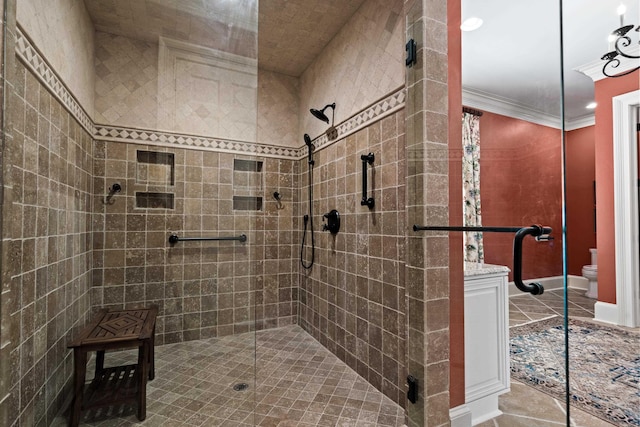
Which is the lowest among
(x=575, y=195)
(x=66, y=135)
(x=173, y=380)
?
(x=173, y=380)

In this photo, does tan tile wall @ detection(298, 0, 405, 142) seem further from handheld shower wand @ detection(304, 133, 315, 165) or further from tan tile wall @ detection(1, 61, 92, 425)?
tan tile wall @ detection(1, 61, 92, 425)

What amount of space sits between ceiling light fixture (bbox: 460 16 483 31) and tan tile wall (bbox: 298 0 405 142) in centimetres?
37

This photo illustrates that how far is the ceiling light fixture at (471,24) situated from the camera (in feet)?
4.24

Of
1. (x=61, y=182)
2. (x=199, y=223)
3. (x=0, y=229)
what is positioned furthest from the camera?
(x=199, y=223)

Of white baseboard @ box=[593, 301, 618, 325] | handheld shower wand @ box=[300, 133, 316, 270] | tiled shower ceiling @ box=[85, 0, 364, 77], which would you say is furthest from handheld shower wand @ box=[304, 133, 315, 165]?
white baseboard @ box=[593, 301, 618, 325]

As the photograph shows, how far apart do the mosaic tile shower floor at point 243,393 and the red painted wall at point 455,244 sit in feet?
1.42

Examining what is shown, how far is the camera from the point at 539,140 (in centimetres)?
106

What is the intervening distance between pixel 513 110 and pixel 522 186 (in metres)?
0.32

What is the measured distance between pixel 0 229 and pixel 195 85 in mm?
1405

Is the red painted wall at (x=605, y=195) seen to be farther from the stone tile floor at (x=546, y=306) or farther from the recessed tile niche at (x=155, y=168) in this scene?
the recessed tile niche at (x=155, y=168)

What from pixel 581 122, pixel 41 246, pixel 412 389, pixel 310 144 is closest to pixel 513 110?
pixel 581 122

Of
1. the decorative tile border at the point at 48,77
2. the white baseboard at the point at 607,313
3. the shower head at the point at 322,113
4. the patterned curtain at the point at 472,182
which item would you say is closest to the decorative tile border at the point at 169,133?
the decorative tile border at the point at 48,77

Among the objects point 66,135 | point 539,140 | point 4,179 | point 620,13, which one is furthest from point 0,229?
point 620,13

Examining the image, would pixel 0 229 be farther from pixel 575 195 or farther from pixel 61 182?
pixel 575 195
